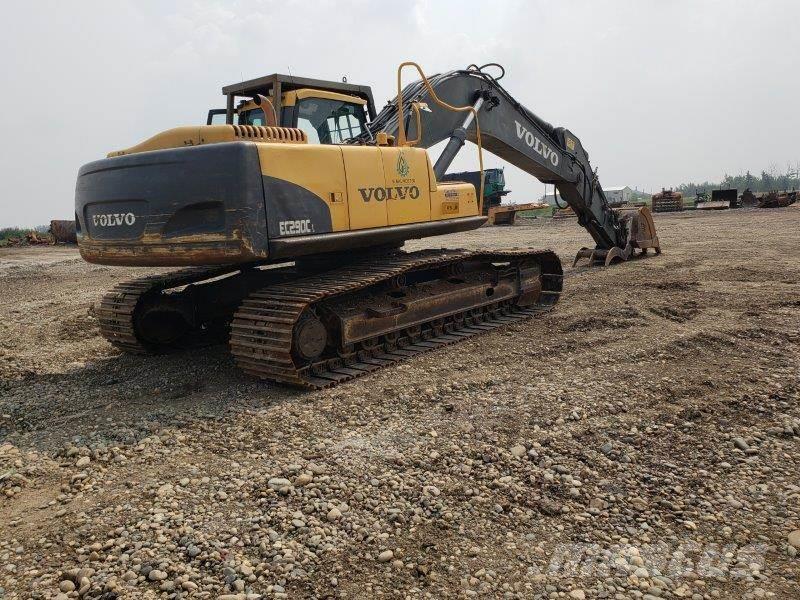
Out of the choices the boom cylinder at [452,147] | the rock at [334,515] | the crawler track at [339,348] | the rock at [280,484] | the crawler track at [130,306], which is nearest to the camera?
the rock at [334,515]

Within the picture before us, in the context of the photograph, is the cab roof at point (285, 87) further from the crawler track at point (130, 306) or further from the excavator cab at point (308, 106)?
the crawler track at point (130, 306)

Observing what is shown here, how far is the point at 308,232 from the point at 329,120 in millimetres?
1841

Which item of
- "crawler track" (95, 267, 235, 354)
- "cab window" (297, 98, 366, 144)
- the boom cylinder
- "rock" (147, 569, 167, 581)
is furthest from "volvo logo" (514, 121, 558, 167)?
"rock" (147, 569, 167, 581)

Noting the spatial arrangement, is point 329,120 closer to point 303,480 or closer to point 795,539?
point 303,480

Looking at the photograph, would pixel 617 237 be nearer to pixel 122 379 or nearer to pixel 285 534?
pixel 122 379

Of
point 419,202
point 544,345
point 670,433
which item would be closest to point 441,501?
point 670,433

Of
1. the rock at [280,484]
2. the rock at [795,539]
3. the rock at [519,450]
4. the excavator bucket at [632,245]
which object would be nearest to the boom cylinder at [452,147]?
the rock at [519,450]

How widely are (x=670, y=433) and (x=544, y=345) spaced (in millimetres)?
2433

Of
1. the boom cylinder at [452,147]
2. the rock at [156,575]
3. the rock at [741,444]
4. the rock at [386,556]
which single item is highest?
the boom cylinder at [452,147]

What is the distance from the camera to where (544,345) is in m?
6.35

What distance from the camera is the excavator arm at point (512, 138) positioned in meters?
7.20

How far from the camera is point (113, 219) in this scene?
5281mm

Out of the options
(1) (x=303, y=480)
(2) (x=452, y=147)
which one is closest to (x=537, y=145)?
(2) (x=452, y=147)

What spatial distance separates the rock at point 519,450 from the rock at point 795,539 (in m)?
1.40
